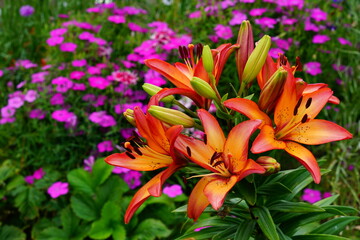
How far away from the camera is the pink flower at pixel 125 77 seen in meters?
2.41

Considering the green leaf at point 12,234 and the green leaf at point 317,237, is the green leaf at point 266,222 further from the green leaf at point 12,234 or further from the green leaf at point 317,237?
the green leaf at point 12,234

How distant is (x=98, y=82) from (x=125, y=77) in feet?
0.50

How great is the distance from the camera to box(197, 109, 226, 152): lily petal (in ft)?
3.11

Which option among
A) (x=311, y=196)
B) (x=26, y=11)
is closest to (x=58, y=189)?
(x=311, y=196)

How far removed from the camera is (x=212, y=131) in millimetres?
957

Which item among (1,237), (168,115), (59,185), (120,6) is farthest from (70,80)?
(168,115)

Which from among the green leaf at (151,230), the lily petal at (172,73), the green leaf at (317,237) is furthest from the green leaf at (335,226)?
the green leaf at (151,230)

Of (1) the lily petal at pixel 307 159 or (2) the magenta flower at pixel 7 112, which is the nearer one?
(1) the lily petal at pixel 307 159

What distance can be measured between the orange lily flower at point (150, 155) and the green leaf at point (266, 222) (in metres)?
0.26

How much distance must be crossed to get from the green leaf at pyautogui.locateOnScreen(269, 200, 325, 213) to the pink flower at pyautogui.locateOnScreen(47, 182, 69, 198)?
1.32 m

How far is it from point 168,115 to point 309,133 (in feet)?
1.06

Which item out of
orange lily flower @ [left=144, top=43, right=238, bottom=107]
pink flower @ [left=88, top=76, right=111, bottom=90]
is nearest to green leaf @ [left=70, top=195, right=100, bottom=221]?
pink flower @ [left=88, top=76, right=111, bottom=90]

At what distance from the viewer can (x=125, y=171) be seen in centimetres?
225

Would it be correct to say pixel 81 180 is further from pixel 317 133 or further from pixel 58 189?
pixel 317 133
